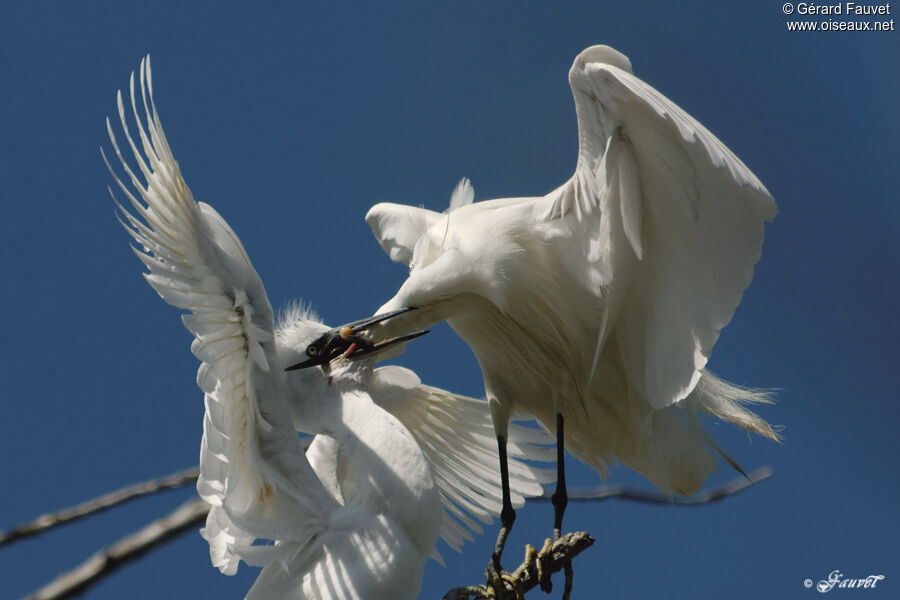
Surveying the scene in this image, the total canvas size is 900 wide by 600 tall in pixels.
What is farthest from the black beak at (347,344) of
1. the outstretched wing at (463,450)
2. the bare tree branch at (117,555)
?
the bare tree branch at (117,555)

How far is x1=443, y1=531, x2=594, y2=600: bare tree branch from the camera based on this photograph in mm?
3193

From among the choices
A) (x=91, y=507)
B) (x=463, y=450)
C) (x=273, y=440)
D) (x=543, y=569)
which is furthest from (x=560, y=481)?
(x=91, y=507)

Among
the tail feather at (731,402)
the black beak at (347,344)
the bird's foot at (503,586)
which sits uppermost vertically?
the black beak at (347,344)

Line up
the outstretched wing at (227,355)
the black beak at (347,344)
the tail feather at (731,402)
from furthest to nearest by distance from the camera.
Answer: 1. the tail feather at (731,402)
2. the black beak at (347,344)
3. the outstretched wing at (227,355)

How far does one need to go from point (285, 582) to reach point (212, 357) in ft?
2.31

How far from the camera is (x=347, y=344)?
343 cm

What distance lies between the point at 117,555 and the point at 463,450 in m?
3.17

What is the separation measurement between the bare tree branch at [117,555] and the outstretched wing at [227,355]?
1.59 meters

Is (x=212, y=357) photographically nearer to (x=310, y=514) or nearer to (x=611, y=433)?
(x=310, y=514)

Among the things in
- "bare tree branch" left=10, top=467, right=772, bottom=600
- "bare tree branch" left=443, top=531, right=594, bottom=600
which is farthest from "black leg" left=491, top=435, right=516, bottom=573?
"bare tree branch" left=10, top=467, right=772, bottom=600

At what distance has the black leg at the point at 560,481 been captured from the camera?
12.3 ft

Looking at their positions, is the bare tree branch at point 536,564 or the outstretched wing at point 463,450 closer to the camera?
the bare tree branch at point 536,564

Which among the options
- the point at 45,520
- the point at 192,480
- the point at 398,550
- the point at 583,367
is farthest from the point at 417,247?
the point at 45,520

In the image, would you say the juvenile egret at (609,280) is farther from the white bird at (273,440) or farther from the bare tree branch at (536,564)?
the white bird at (273,440)
